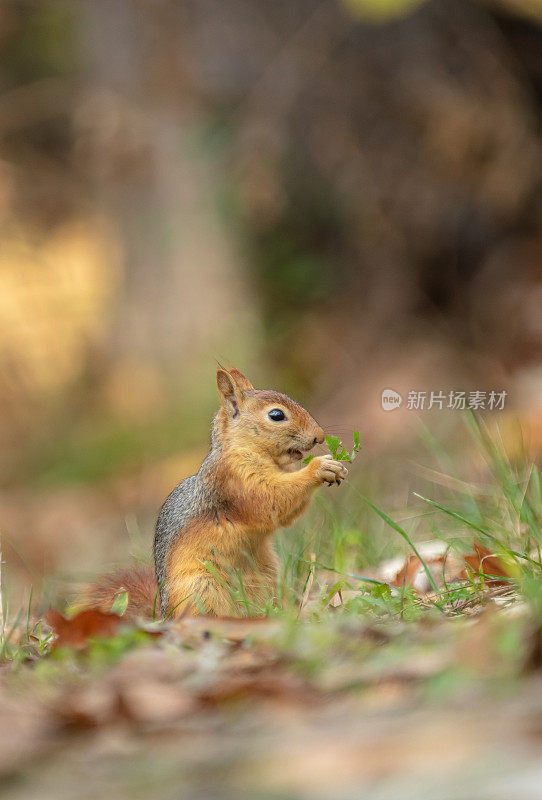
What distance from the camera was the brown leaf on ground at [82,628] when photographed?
7.54ft

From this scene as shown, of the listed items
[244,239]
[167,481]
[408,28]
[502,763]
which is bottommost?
[502,763]

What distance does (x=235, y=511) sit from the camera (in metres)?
3.04

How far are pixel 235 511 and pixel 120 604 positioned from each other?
0.46m

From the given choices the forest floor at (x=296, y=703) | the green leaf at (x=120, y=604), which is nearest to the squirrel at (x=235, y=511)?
the green leaf at (x=120, y=604)

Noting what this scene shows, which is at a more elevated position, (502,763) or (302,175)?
(302,175)

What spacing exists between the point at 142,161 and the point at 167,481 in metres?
3.16

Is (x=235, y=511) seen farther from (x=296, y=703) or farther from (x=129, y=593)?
(x=296, y=703)

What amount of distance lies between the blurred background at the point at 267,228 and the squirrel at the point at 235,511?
15.8 feet

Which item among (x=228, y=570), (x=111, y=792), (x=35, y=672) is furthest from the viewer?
(x=228, y=570)

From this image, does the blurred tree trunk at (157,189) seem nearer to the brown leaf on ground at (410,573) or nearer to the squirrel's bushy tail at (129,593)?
the squirrel's bushy tail at (129,593)

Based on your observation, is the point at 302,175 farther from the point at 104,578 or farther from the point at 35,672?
the point at 35,672

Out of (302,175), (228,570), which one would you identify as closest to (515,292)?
(302,175)

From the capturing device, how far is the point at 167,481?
24.6 ft

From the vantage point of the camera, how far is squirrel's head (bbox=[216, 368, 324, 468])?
3.14 metres
